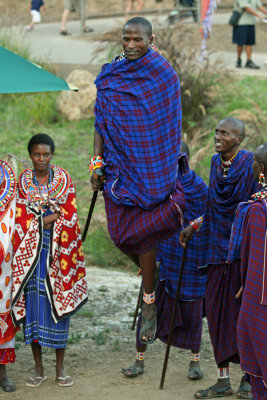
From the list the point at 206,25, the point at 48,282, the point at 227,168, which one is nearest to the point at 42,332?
the point at 48,282

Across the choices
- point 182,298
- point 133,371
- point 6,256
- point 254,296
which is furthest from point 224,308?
point 6,256

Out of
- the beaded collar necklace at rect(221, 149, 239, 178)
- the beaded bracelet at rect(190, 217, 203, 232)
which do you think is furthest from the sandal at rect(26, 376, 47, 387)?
the beaded collar necklace at rect(221, 149, 239, 178)

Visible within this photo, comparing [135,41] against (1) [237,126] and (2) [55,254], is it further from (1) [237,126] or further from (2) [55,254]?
(2) [55,254]

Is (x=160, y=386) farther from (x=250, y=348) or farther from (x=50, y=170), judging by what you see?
(x=50, y=170)

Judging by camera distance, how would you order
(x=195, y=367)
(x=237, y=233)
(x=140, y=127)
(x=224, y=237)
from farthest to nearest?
(x=195, y=367) < (x=224, y=237) < (x=140, y=127) < (x=237, y=233)

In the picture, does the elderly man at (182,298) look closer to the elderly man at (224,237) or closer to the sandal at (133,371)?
the sandal at (133,371)

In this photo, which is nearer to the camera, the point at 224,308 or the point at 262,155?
the point at 262,155

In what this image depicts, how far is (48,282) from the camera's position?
5652mm

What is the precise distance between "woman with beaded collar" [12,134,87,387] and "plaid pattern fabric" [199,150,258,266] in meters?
1.02

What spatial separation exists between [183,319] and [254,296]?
4.31 feet

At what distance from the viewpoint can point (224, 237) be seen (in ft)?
18.3

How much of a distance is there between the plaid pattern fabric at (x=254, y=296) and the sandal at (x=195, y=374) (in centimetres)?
114

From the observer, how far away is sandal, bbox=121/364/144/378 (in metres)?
6.03

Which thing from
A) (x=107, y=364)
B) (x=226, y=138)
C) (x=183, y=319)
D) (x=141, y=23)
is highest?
(x=141, y=23)
